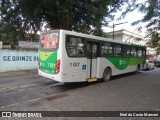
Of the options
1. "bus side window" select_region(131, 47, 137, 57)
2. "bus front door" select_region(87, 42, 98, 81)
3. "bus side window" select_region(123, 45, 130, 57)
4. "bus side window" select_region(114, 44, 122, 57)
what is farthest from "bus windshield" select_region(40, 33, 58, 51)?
"bus side window" select_region(131, 47, 137, 57)

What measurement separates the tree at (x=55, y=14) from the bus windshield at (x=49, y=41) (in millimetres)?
6769

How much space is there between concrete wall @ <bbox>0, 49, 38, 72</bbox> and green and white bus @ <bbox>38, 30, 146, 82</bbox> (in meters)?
5.88

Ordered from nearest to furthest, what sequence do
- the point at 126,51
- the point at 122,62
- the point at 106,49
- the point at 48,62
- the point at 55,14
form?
1. the point at 48,62
2. the point at 106,49
3. the point at 122,62
4. the point at 126,51
5. the point at 55,14

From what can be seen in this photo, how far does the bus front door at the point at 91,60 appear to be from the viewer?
346 inches

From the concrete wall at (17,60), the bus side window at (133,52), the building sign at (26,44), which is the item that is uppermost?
the building sign at (26,44)

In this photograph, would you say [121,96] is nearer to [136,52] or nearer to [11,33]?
[136,52]

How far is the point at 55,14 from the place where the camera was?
15227mm

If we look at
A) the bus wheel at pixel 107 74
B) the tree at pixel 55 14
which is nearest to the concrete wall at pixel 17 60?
the tree at pixel 55 14

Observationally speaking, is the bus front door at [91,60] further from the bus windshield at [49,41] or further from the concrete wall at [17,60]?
the concrete wall at [17,60]

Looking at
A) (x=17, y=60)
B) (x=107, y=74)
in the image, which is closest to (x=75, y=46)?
(x=107, y=74)

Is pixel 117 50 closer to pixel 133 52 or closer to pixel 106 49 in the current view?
pixel 106 49

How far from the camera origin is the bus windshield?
25.2 ft

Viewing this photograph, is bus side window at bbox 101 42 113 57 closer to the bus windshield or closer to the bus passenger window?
the bus passenger window

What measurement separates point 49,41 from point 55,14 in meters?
7.91
